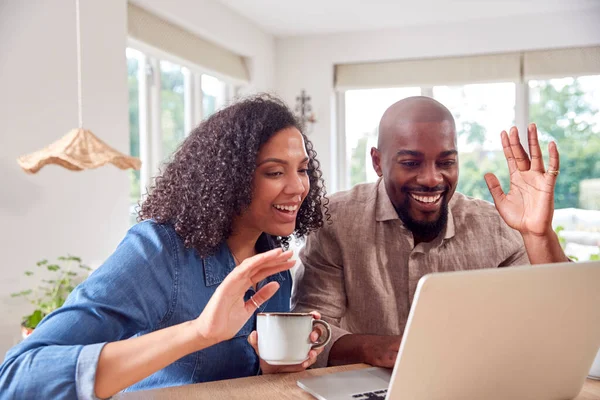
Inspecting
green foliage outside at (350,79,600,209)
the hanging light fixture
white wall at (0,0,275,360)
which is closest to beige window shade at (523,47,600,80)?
green foliage outside at (350,79,600,209)

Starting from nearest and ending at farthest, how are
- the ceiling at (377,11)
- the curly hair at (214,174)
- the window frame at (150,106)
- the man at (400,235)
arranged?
the curly hair at (214,174), the man at (400,235), the window frame at (150,106), the ceiling at (377,11)

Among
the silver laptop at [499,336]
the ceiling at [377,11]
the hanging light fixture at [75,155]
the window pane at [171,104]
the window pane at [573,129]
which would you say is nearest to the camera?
the silver laptop at [499,336]

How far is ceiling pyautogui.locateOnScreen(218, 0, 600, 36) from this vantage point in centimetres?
523

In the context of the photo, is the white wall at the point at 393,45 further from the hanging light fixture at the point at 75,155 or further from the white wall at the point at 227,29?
the hanging light fixture at the point at 75,155

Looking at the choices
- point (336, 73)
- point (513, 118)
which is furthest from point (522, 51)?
point (336, 73)

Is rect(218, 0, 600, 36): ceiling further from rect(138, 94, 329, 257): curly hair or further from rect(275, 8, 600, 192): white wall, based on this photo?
rect(138, 94, 329, 257): curly hair

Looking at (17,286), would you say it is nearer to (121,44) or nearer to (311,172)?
(121,44)

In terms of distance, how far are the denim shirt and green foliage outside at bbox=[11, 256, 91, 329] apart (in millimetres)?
1598

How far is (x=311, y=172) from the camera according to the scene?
1.51m

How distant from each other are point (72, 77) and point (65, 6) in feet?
1.21

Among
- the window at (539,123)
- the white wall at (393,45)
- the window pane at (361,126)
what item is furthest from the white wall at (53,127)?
the window pane at (361,126)

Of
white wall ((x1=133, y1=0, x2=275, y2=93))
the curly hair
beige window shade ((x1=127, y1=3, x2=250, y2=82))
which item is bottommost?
the curly hair

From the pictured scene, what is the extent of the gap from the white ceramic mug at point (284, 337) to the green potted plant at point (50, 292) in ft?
6.01

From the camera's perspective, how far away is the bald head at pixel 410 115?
1.49 metres
